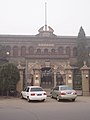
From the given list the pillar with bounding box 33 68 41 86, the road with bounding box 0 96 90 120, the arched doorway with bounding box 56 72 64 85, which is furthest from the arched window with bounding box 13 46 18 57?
the road with bounding box 0 96 90 120

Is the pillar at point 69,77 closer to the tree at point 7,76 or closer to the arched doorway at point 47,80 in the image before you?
the arched doorway at point 47,80

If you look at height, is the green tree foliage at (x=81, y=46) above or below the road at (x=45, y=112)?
above

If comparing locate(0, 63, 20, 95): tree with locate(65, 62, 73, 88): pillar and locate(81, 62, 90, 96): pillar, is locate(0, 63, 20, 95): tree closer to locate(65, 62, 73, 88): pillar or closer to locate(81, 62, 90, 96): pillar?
locate(65, 62, 73, 88): pillar

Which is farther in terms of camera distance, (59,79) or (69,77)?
(59,79)

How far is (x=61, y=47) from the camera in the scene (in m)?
58.1

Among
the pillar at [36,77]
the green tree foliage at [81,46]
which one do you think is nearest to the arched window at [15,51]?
the green tree foliage at [81,46]

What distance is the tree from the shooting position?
2639cm

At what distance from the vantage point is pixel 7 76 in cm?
2659

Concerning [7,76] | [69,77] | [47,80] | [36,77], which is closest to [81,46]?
[47,80]

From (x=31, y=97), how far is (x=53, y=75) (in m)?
14.9

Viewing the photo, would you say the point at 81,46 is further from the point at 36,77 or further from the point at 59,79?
the point at 36,77

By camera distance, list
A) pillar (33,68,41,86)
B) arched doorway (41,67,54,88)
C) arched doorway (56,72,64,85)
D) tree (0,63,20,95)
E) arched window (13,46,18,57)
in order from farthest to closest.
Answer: arched window (13,46,18,57) → arched doorway (56,72,64,85) → arched doorway (41,67,54,88) → pillar (33,68,41,86) → tree (0,63,20,95)

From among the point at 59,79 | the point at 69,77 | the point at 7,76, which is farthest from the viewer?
the point at 59,79

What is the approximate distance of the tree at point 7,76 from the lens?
26394 millimetres
